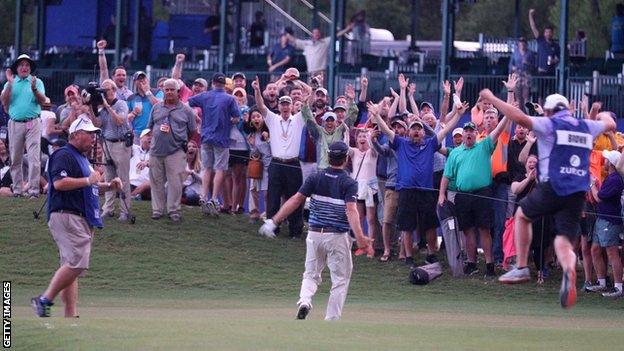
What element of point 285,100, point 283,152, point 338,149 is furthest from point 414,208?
point 338,149

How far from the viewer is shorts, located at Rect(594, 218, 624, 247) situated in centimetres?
2055

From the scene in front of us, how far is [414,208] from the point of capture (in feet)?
73.5

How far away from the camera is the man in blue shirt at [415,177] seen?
877 inches

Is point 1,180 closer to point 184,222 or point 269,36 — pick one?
point 184,222

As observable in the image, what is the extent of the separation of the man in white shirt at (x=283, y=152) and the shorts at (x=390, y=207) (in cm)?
157

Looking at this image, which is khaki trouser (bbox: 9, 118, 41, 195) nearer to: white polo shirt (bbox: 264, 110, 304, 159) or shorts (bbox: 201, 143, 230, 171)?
shorts (bbox: 201, 143, 230, 171)

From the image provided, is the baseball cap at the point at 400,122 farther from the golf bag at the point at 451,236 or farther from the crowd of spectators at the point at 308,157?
the golf bag at the point at 451,236

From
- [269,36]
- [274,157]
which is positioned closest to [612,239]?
[274,157]

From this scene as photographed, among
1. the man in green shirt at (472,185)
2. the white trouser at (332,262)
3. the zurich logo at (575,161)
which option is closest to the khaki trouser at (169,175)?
the man in green shirt at (472,185)

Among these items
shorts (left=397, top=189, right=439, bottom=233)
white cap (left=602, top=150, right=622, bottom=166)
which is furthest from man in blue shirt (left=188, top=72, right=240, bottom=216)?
white cap (left=602, top=150, right=622, bottom=166)

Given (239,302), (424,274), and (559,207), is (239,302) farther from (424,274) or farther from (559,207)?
(559,207)

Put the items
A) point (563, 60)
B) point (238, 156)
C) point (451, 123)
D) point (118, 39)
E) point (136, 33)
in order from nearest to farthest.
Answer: point (451, 123) → point (238, 156) → point (563, 60) → point (118, 39) → point (136, 33)

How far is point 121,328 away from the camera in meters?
14.4

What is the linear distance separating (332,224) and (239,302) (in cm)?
378
